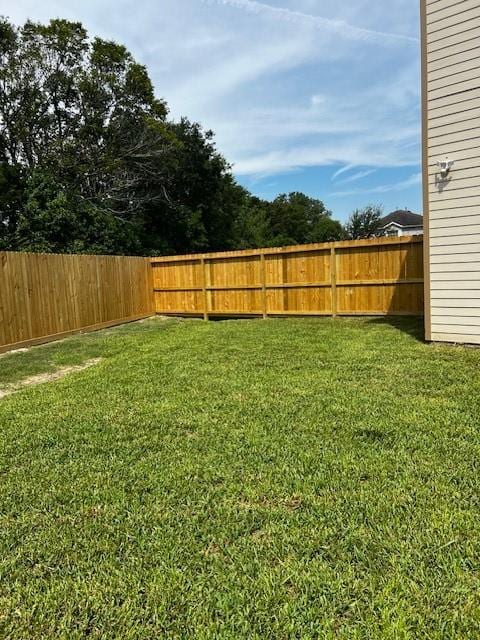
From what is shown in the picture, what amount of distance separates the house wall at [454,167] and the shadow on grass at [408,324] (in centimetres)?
71

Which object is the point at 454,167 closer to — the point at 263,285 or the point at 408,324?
the point at 408,324

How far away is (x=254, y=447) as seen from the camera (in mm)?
2730

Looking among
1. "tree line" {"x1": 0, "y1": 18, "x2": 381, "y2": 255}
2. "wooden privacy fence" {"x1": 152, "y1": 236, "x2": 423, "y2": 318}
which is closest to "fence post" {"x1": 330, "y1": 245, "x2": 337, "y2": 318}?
"wooden privacy fence" {"x1": 152, "y1": 236, "x2": 423, "y2": 318}

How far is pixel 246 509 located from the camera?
205 centimetres

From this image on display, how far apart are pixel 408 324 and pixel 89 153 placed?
45.9ft

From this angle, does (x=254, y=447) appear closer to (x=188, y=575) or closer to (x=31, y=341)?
(x=188, y=575)

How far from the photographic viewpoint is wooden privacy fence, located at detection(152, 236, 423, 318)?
817 cm

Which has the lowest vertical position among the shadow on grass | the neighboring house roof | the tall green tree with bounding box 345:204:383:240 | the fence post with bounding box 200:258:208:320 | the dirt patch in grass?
the dirt patch in grass

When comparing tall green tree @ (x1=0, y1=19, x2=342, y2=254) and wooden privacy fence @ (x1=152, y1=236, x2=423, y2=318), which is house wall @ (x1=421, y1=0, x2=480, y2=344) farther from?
tall green tree @ (x1=0, y1=19, x2=342, y2=254)

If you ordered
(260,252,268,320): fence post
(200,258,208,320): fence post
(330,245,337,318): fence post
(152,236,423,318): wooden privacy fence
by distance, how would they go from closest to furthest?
(152,236,423,318): wooden privacy fence, (330,245,337,318): fence post, (260,252,268,320): fence post, (200,258,208,320): fence post

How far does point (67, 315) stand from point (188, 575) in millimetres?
7821

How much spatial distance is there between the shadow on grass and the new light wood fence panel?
5.95 m

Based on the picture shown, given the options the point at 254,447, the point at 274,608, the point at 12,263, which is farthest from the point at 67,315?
the point at 274,608

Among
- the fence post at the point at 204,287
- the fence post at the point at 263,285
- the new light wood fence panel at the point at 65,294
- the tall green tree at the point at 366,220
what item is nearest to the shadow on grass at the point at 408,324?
the fence post at the point at 263,285
